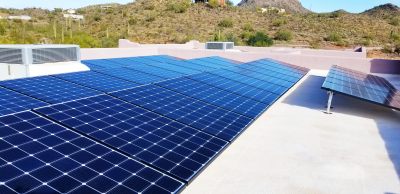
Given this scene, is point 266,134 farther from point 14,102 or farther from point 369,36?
point 369,36

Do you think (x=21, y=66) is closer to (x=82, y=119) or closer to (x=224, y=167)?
(x=82, y=119)

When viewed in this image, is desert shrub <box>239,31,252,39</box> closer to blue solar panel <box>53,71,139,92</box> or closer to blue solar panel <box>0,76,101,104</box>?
blue solar panel <box>53,71,139,92</box>

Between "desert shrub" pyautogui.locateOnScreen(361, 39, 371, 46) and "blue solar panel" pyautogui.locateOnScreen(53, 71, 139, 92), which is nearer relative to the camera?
"blue solar panel" pyautogui.locateOnScreen(53, 71, 139, 92)

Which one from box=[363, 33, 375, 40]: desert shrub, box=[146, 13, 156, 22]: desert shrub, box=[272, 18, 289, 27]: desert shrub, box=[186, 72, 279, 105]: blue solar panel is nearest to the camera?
box=[186, 72, 279, 105]: blue solar panel

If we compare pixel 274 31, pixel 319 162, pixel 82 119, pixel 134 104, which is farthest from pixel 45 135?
pixel 274 31

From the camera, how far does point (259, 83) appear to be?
13.9 metres

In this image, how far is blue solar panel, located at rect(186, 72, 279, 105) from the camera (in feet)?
37.1

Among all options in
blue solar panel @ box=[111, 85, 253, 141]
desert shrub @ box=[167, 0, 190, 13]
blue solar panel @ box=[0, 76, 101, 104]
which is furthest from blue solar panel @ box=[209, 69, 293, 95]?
desert shrub @ box=[167, 0, 190, 13]

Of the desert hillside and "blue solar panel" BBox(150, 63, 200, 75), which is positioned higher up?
the desert hillside

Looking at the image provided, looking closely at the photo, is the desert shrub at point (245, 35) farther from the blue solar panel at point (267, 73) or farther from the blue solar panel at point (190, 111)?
the blue solar panel at point (190, 111)

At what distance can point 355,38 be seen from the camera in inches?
2474

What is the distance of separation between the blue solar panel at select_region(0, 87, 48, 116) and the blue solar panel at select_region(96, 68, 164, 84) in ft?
16.0

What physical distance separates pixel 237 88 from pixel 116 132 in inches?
274

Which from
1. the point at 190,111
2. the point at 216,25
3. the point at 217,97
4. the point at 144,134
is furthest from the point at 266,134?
the point at 216,25
